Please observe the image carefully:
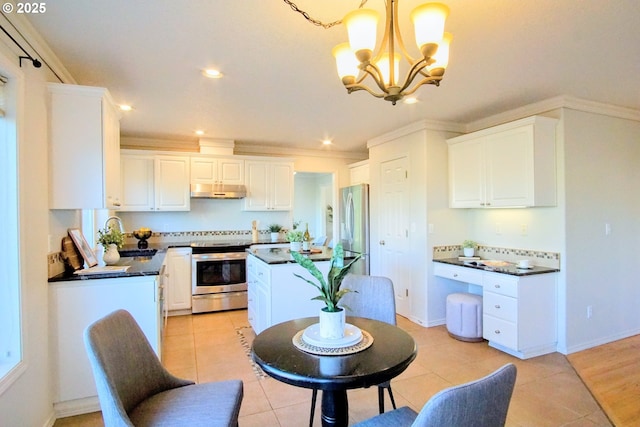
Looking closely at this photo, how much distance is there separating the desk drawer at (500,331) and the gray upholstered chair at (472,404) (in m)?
2.54

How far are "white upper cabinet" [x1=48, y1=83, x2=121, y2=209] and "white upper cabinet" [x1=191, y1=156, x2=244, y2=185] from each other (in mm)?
2548

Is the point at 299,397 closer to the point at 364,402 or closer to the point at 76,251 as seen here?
the point at 364,402

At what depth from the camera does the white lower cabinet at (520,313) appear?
10.6 feet

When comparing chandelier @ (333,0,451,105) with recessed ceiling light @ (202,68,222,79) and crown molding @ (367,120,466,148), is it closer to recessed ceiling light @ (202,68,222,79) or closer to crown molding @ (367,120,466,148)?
recessed ceiling light @ (202,68,222,79)

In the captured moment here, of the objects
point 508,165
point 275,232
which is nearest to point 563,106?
point 508,165

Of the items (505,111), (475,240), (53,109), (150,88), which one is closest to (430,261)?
(475,240)

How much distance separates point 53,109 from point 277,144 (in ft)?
11.3

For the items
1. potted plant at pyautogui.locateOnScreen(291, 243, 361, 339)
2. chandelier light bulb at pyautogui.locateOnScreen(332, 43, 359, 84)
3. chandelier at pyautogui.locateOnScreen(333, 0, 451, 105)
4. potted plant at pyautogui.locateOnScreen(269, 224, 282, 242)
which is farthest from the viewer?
potted plant at pyautogui.locateOnScreen(269, 224, 282, 242)

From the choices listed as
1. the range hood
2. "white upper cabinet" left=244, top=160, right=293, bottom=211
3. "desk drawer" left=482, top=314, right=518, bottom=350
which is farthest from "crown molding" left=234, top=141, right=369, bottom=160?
"desk drawer" left=482, top=314, right=518, bottom=350

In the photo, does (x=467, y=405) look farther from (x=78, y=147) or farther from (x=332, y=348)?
(x=78, y=147)

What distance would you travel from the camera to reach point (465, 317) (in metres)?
3.69

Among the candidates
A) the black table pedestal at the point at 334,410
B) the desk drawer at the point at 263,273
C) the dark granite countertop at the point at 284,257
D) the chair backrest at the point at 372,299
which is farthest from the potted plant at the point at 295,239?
the black table pedestal at the point at 334,410

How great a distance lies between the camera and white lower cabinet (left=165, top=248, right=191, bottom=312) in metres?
4.71

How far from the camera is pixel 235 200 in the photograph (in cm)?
577
